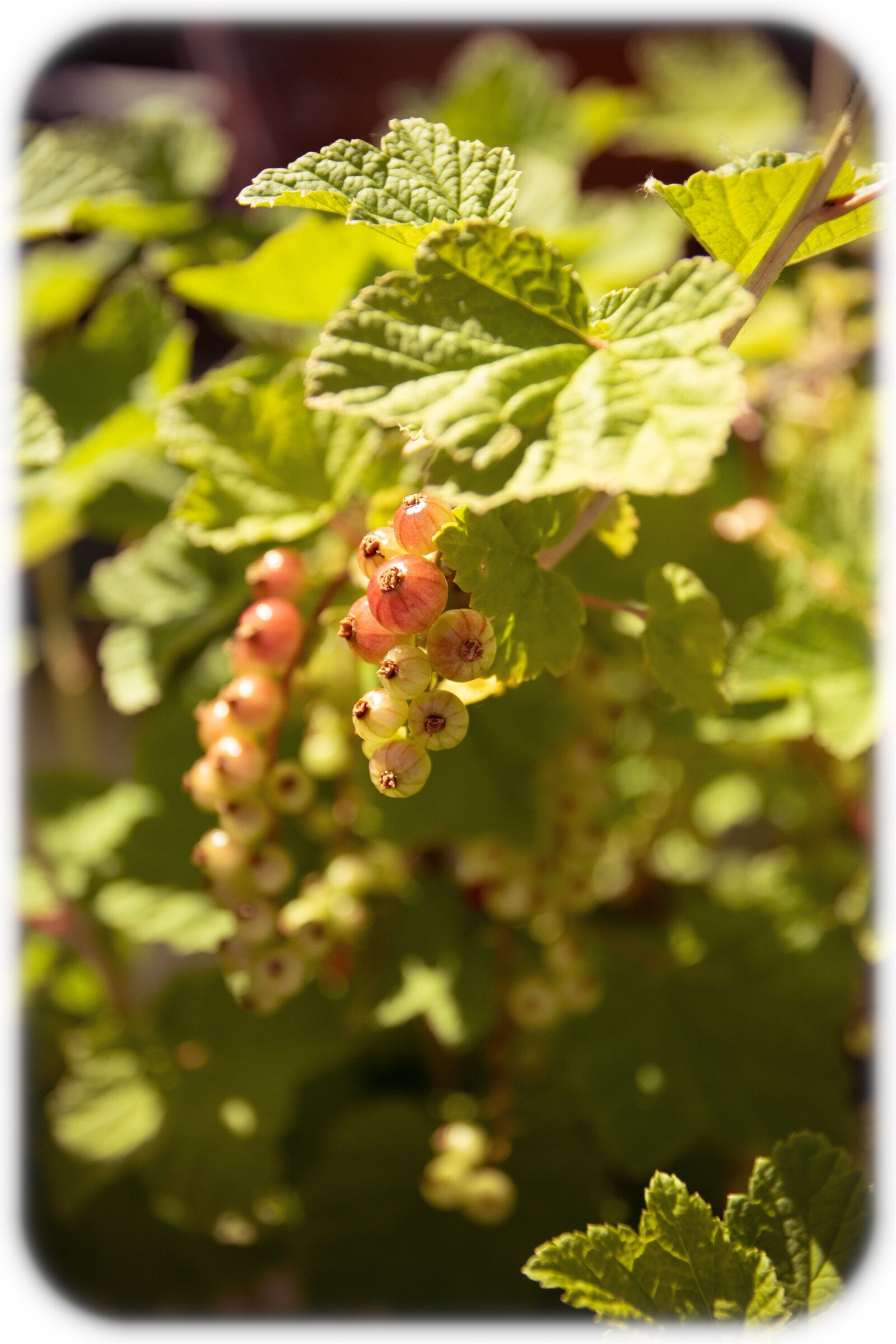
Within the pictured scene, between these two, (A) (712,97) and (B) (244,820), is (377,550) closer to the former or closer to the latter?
(B) (244,820)

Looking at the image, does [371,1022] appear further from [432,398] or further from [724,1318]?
[432,398]

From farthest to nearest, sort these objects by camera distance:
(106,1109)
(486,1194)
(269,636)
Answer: (106,1109), (486,1194), (269,636)

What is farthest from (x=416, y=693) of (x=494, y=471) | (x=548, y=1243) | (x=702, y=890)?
(x=702, y=890)

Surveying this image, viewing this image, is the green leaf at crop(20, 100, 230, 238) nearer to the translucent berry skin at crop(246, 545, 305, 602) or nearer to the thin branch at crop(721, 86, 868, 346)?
the translucent berry skin at crop(246, 545, 305, 602)

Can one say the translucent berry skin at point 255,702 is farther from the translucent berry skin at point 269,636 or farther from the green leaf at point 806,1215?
the green leaf at point 806,1215

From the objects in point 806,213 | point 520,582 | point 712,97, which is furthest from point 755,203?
point 712,97

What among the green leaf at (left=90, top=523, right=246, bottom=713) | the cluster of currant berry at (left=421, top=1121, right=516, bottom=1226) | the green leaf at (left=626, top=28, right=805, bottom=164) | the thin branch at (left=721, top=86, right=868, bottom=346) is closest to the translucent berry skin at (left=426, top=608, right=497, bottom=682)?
the thin branch at (left=721, top=86, right=868, bottom=346)
